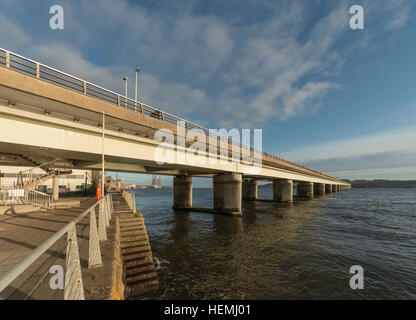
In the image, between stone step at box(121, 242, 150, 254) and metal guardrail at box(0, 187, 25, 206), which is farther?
metal guardrail at box(0, 187, 25, 206)

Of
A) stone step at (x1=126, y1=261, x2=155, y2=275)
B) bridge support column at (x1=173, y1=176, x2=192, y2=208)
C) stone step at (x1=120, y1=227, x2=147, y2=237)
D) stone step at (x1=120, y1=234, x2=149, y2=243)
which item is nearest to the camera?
stone step at (x1=126, y1=261, x2=155, y2=275)

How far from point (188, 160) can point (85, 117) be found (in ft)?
30.3

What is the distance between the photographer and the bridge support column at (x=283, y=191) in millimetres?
44594

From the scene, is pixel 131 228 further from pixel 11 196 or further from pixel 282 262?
pixel 11 196

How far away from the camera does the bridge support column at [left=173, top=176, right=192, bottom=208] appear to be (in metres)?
31.0

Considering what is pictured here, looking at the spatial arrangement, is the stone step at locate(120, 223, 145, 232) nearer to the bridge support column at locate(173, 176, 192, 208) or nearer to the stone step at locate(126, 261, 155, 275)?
the stone step at locate(126, 261, 155, 275)

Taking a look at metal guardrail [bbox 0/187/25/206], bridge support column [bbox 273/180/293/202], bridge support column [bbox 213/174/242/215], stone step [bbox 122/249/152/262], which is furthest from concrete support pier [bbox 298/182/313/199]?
metal guardrail [bbox 0/187/25/206]

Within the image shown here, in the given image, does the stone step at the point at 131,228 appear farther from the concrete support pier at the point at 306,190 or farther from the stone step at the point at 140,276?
the concrete support pier at the point at 306,190

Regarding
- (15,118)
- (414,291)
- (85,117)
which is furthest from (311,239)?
(15,118)

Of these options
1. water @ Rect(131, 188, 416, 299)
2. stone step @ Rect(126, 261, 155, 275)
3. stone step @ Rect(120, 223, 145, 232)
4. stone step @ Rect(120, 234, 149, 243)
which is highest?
stone step @ Rect(120, 223, 145, 232)

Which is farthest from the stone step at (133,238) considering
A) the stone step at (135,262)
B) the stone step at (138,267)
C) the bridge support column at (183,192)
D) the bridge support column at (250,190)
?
the bridge support column at (250,190)

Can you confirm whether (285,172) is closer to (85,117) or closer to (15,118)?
(85,117)

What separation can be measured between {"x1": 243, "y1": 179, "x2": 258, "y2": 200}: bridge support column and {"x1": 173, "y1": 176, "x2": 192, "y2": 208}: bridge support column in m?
24.2
